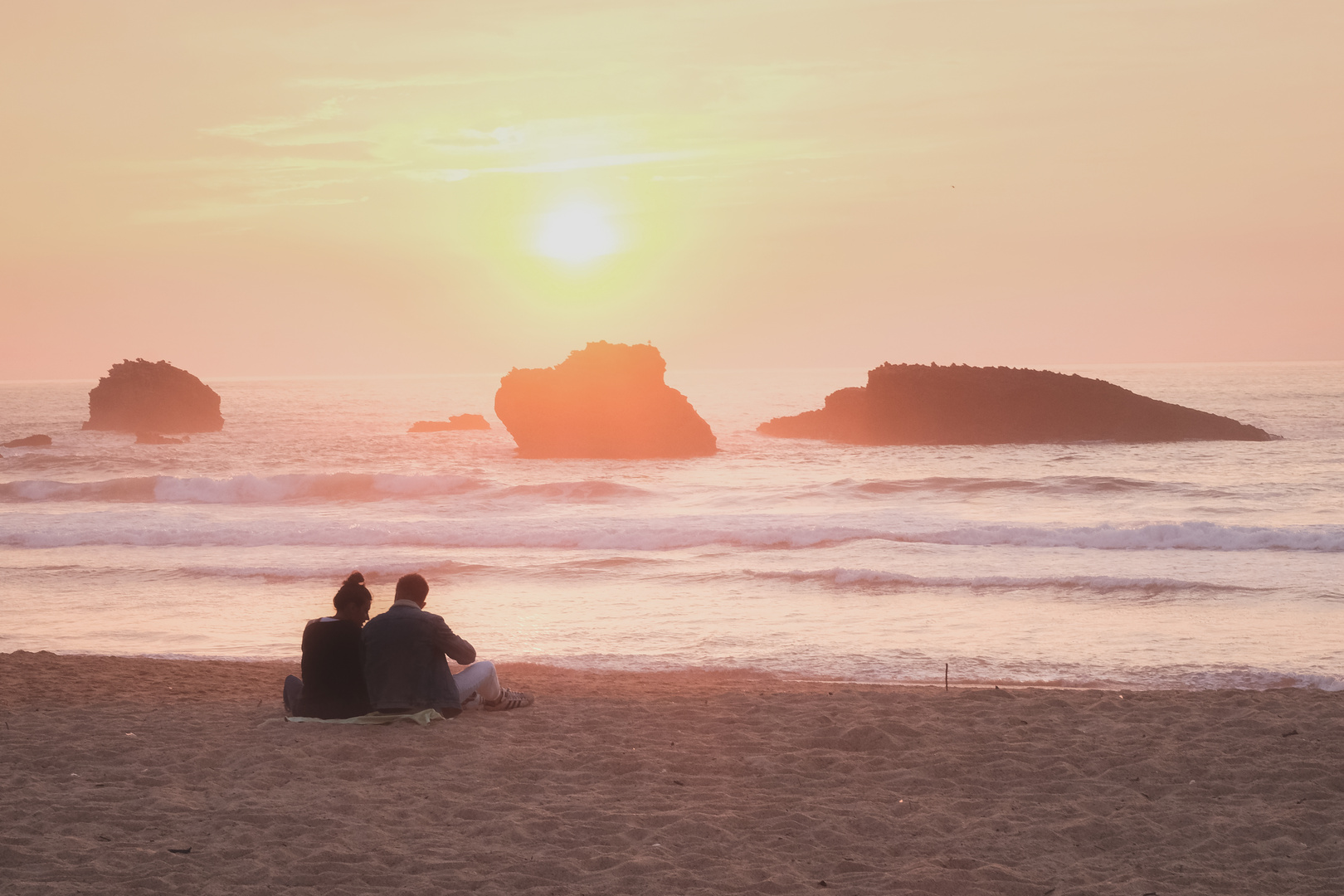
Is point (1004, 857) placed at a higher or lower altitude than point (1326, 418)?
lower

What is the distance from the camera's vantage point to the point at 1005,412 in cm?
4528

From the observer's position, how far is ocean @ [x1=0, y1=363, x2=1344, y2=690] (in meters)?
12.1

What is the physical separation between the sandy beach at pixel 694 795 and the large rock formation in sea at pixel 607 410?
1307 inches

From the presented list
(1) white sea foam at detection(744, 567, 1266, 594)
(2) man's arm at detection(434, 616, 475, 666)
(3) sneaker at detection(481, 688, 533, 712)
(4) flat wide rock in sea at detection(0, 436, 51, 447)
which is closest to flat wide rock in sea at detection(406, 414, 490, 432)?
(4) flat wide rock in sea at detection(0, 436, 51, 447)

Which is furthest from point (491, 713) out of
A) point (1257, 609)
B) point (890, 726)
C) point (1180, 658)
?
point (1257, 609)

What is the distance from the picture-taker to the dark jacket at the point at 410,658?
800 centimetres

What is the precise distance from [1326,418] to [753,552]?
4432 cm

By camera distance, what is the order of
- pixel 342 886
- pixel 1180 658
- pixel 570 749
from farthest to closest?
1. pixel 1180 658
2. pixel 570 749
3. pixel 342 886

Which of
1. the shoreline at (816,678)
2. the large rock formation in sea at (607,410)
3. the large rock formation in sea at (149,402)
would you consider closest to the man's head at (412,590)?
the shoreline at (816,678)

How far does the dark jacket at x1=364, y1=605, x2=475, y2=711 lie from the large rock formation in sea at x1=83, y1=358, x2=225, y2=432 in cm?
5508

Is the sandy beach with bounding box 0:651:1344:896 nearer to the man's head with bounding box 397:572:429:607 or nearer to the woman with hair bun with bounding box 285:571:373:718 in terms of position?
the woman with hair bun with bounding box 285:571:373:718

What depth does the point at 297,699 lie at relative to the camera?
8.32 metres

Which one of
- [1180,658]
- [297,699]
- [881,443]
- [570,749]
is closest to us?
[570,749]

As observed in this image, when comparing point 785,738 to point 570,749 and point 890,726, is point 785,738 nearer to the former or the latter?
point 890,726
